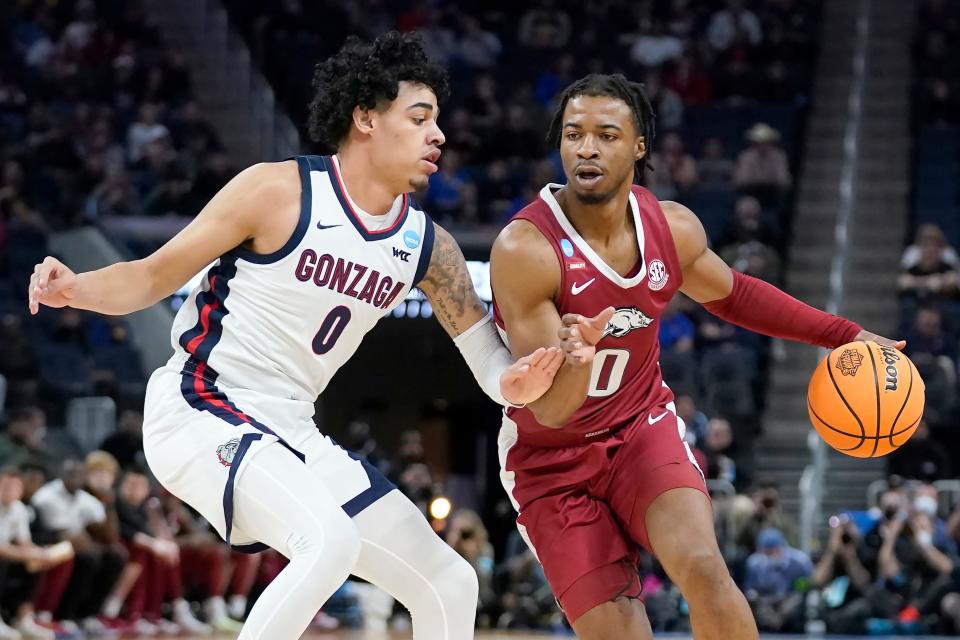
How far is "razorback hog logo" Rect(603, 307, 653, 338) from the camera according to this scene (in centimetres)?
494

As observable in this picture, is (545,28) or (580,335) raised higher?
(545,28)

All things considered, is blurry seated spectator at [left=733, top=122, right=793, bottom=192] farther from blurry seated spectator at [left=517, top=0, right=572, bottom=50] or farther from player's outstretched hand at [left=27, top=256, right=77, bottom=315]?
player's outstretched hand at [left=27, top=256, right=77, bottom=315]

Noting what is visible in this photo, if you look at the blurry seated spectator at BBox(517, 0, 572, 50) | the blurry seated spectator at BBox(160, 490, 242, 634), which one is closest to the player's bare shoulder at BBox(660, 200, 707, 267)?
the blurry seated spectator at BBox(160, 490, 242, 634)

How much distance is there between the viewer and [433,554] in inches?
186

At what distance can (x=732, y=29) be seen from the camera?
17.8 m

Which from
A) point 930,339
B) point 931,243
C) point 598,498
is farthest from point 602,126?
point 931,243

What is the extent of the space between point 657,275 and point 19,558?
6907 mm

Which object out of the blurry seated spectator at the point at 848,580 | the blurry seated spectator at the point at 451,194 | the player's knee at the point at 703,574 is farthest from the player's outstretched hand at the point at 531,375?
the blurry seated spectator at the point at 451,194

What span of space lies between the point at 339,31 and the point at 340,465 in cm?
1358

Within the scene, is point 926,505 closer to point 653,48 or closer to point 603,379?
point 603,379

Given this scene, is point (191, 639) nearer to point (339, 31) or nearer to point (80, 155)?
point (80, 155)

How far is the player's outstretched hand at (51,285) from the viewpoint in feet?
14.6

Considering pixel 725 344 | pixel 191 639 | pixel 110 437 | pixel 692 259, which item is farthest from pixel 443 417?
pixel 692 259

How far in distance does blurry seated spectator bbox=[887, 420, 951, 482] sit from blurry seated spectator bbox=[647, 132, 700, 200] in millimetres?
3945
